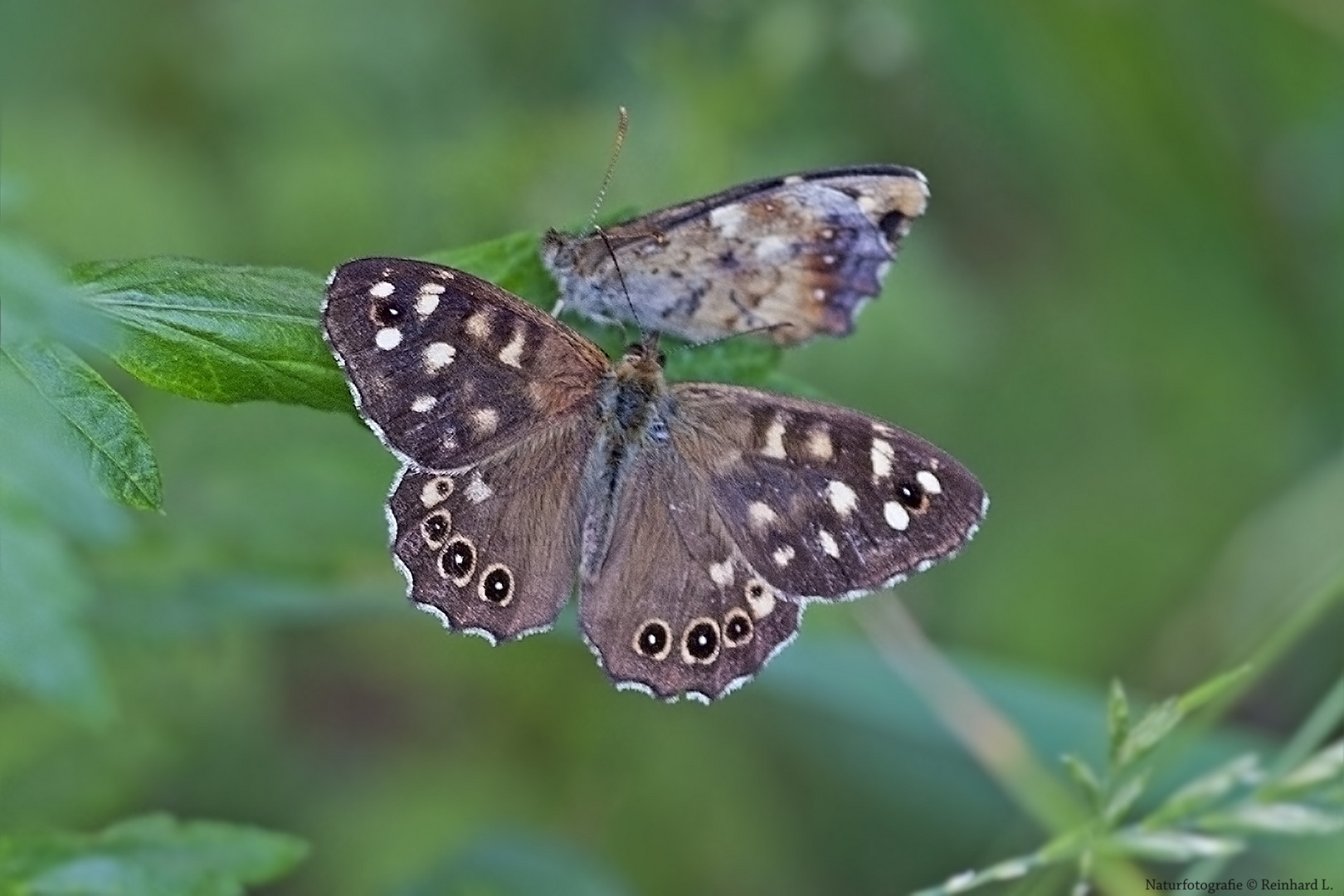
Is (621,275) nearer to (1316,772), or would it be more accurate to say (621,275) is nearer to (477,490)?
(477,490)

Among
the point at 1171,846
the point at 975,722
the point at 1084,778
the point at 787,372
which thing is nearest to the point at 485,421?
the point at 1084,778

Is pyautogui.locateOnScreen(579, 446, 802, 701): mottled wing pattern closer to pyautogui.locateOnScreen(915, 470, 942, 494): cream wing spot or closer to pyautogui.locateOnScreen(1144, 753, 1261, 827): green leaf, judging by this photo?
pyautogui.locateOnScreen(915, 470, 942, 494): cream wing spot

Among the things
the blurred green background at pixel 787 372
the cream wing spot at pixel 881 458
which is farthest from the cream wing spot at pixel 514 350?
the blurred green background at pixel 787 372

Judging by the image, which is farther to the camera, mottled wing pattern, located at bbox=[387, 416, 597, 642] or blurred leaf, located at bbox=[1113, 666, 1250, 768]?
mottled wing pattern, located at bbox=[387, 416, 597, 642]

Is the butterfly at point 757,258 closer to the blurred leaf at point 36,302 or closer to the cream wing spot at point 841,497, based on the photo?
the cream wing spot at point 841,497

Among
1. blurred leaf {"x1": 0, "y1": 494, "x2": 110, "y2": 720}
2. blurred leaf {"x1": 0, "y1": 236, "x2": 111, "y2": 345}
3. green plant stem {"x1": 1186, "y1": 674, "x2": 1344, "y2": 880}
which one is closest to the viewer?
blurred leaf {"x1": 0, "y1": 236, "x2": 111, "y2": 345}

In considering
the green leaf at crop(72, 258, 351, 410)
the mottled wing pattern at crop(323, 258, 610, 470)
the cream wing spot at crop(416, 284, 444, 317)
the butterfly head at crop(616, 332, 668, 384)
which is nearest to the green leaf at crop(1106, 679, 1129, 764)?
the butterfly head at crop(616, 332, 668, 384)
